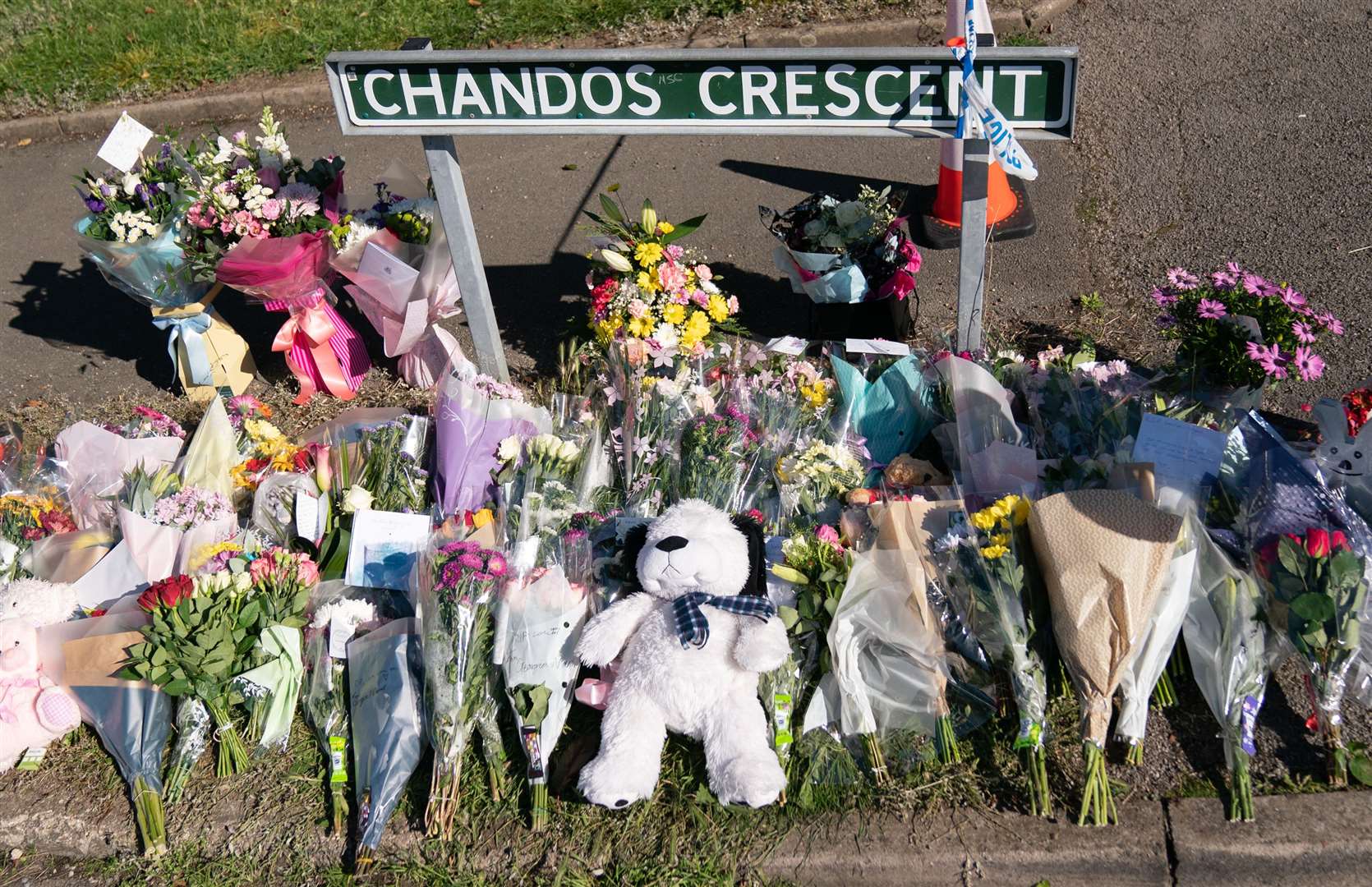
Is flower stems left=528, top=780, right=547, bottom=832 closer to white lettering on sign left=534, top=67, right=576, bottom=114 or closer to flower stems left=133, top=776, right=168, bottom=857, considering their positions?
flower stems left=133, top=776, right=168, bottom=857

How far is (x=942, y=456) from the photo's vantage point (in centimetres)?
382

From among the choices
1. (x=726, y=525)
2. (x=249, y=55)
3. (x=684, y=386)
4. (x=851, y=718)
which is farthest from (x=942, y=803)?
(x=249, y=55)

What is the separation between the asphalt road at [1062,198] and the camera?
15.7 ft

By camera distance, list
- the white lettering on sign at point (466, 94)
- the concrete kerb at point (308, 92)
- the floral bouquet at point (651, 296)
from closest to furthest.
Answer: the white lettering on sign at point (466, 94) < the floral bouquet at point (651, 296) < the concrete kerb at point (308, 92)

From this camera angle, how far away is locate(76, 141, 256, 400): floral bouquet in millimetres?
4375

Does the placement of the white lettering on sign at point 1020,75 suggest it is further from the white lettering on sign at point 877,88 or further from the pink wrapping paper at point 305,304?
the pink wrapping paper at point 305,304

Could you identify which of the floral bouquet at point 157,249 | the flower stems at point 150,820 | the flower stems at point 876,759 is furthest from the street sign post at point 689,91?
the flower stems at point 150,820

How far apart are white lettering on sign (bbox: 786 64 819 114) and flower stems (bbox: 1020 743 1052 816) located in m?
2.04

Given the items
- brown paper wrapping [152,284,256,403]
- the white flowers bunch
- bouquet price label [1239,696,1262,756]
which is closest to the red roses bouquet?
bouquet price label [1239,696,1262,756]

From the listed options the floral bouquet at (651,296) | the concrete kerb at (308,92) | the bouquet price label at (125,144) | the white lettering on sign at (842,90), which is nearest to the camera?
the white lettering on sign at (842,90)

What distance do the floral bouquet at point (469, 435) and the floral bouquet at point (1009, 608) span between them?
161 cm

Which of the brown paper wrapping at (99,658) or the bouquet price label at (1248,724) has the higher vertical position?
the brown paper wrapping at (99,658)

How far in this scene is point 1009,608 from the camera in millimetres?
2957

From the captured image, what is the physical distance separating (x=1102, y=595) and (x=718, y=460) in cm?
122
